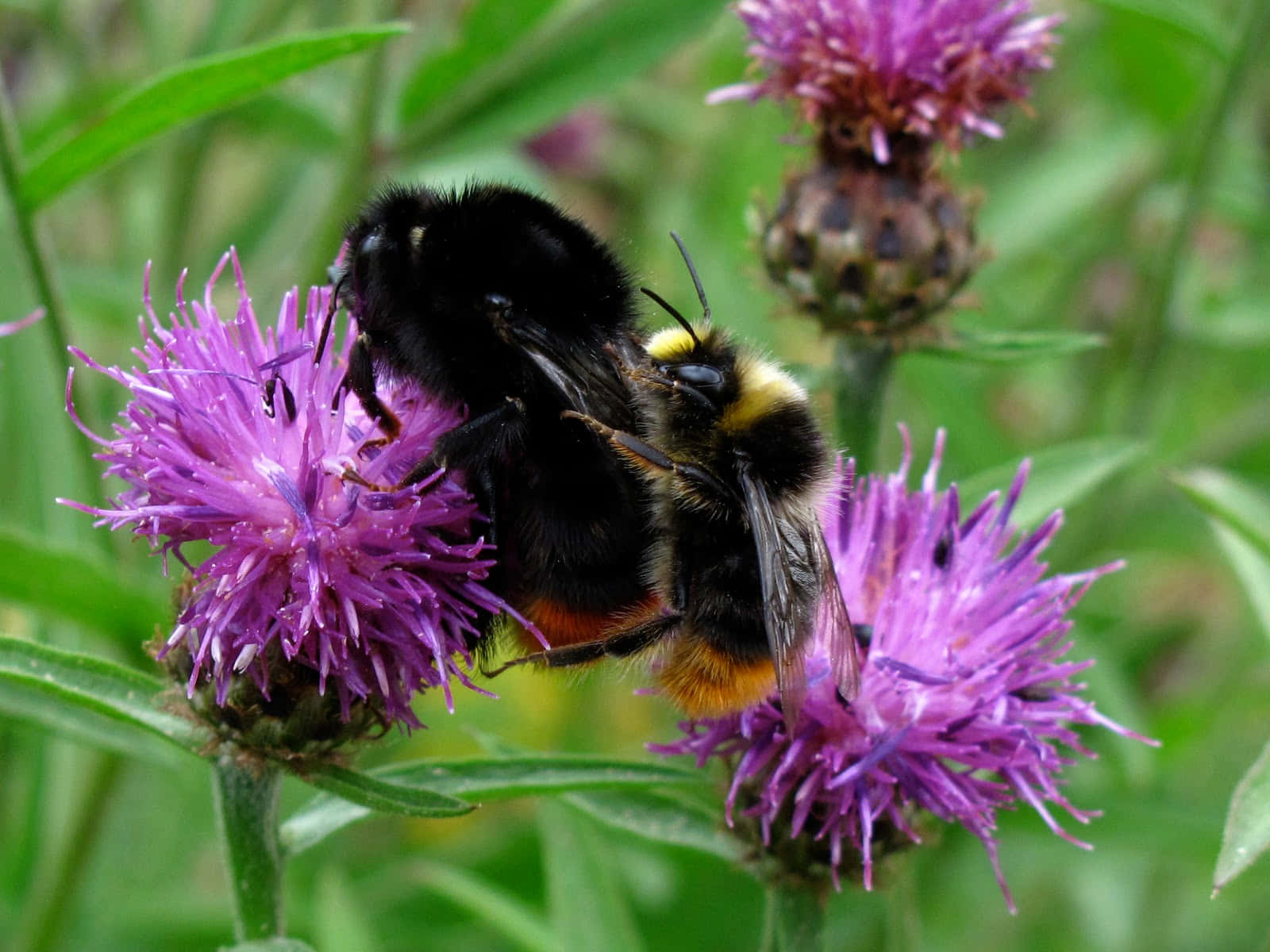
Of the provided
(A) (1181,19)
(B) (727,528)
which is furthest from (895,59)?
(B) (727,528)

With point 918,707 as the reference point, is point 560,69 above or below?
above

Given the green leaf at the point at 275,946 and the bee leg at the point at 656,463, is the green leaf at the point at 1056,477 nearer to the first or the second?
the bee leg at the point at 656,463

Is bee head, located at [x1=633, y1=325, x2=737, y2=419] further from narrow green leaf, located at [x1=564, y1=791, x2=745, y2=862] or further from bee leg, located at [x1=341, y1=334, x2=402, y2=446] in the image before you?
narrow green leaf, located at [x1=564, y1=791, x2=745, y2=862]

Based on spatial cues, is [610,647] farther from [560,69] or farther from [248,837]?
[560,69]

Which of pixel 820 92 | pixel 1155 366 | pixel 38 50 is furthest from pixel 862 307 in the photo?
pixel 38 50

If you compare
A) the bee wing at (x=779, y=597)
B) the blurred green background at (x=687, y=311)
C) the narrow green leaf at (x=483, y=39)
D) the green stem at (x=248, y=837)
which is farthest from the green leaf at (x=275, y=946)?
the narrow green leaf at (x=483, y=39)

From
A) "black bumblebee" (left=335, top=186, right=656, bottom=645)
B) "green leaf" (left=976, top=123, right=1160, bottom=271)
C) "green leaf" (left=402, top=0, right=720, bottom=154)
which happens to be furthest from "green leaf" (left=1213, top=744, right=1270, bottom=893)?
"green leaf" (left=976, top=123, right=1160, bottom=271)
